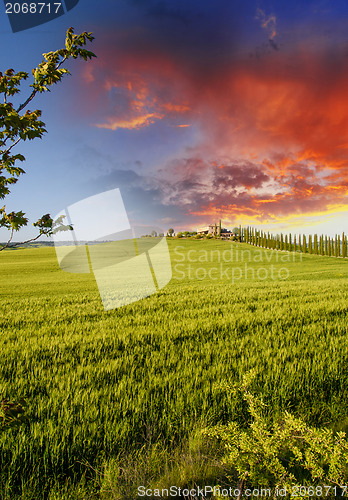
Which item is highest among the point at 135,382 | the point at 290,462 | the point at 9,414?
the point at 9,414

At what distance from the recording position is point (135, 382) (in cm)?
325

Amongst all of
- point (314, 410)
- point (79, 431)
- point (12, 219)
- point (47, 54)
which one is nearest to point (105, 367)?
point (79, 431)

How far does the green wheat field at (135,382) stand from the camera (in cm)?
207

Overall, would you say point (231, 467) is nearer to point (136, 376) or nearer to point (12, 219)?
point (136, 376)

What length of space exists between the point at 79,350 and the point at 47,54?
459 centimetres

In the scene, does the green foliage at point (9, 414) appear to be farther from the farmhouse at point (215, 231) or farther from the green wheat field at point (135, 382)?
the farmhouse at point (215, 231)

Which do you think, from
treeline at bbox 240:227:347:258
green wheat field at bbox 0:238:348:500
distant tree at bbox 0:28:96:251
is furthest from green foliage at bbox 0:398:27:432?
treeline at bbox 240:227:347:258

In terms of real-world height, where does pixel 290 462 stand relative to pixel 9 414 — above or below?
below

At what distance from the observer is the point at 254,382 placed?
10.6 ft

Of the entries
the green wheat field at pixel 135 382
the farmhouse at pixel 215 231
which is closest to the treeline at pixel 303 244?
the farmhouse at pixel 215 231

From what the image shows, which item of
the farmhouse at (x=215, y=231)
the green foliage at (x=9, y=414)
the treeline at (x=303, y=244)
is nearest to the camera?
the green foliage at (x=9, y=414)

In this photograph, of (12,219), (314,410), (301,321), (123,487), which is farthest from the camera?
(301,321)

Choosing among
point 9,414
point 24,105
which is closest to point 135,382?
point 9,414

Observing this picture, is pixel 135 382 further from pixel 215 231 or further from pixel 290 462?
pixel 215 231
